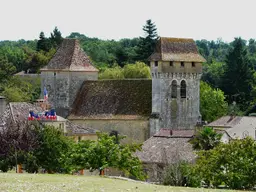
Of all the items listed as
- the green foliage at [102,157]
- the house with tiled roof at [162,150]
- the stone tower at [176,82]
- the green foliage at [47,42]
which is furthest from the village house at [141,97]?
the green foliage at [47,42]

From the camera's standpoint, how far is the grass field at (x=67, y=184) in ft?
104

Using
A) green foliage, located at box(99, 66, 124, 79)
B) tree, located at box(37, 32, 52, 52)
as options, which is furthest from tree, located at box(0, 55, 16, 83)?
green foliage, located at box(99, 66, 124, 79)

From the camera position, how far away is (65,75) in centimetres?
7700

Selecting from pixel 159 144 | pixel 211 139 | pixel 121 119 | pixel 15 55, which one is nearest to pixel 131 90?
pixel 121 119

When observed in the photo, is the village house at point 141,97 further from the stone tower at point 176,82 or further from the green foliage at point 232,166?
the green foliage at point 232,166

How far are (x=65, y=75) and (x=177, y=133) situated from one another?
13694 mm

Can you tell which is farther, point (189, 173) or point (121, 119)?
point (121, 119)

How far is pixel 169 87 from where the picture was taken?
7269 cm

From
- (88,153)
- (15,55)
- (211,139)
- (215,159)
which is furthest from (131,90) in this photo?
(15,55)

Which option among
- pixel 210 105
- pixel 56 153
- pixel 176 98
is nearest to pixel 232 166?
pixel 56 153

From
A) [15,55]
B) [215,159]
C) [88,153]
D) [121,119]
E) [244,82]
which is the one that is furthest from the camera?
[15,55]

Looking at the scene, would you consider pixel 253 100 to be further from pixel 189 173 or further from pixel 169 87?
pixel 189 173

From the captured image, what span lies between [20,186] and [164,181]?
8.70 m

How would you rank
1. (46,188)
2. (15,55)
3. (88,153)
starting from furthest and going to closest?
(15,55) → (88,153) → (46,188)
